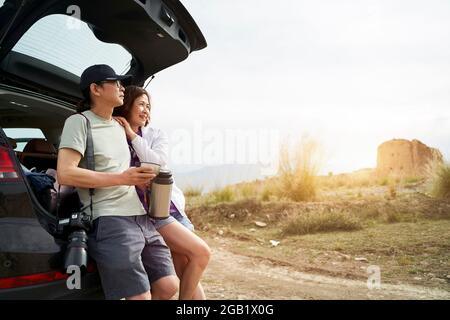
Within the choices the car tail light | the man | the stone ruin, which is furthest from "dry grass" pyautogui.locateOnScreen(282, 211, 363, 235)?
the stone ruin

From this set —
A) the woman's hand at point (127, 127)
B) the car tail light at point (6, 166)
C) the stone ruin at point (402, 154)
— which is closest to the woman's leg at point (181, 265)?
the woman's hand at point (127, 127)

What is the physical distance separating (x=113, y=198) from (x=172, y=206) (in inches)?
23.6

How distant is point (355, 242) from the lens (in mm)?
7289

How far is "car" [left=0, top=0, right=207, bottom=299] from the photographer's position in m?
1.93

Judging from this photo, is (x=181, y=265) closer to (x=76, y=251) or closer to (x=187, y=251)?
(x=187, y=251)

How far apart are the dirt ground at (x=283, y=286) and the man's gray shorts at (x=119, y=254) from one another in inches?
94.9

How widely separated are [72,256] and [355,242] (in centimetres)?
611

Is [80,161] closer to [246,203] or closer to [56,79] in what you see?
[56,79]

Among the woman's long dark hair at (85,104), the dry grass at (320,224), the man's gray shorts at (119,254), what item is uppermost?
the woman's long dark hair at (85,104)

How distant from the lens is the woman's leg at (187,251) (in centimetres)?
262

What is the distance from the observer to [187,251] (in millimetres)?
2666

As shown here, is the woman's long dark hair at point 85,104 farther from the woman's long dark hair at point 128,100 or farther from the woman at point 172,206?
the woman's long dark hair at point 128,100
